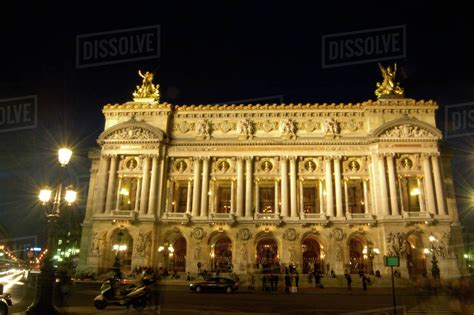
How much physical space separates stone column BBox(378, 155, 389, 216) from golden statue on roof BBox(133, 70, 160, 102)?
92.2 ft

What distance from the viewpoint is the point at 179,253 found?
45531mm

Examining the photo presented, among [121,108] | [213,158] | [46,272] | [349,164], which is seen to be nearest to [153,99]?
[121,108]

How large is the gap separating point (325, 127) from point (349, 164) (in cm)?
508

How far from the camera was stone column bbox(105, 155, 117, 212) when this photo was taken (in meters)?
43.6

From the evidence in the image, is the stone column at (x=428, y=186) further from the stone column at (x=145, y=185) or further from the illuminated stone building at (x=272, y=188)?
the stone column at (x=145, y=185)

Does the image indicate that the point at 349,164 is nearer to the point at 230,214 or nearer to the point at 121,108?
the point at 230,214

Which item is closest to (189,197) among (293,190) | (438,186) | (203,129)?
(203,129)

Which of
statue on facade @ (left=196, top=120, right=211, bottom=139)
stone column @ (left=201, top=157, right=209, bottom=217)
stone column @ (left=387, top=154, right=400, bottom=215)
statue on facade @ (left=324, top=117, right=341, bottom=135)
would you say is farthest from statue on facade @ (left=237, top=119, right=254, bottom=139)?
stone column @ (left=387, top=154, right=400, bottom=215)

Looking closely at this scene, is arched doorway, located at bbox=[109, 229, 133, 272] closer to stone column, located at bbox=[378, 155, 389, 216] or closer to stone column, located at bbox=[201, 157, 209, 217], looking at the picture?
stone column, located at bbox=[201, 157, 209, 217]

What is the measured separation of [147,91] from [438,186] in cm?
3612

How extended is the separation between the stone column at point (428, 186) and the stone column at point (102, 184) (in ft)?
117

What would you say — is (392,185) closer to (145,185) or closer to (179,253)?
(179,253)

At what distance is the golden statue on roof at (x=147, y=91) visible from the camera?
161 ft

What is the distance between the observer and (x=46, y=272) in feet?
48.5
